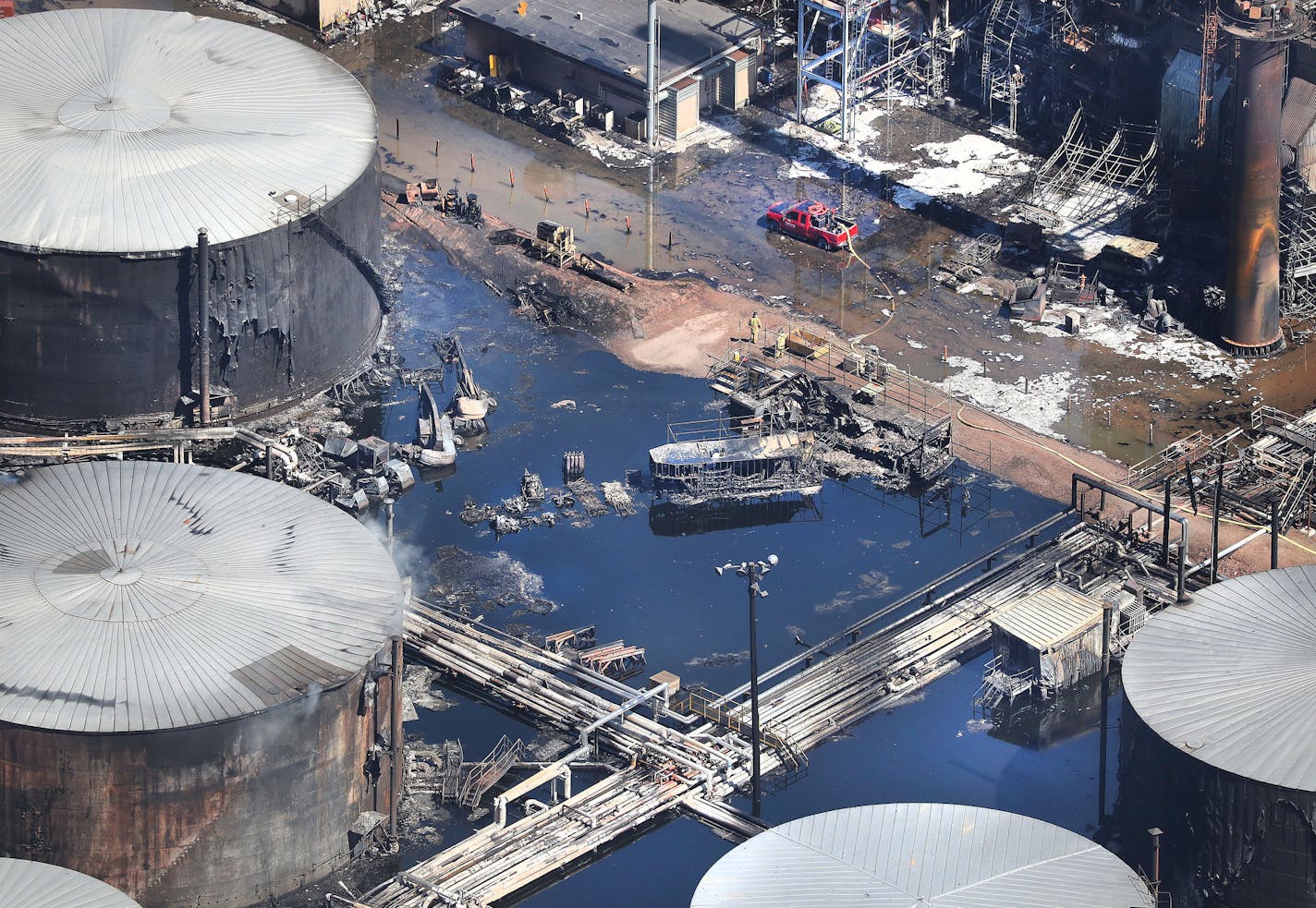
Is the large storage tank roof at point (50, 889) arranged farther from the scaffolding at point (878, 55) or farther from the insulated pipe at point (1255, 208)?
the scaffolding at point (878, 55)

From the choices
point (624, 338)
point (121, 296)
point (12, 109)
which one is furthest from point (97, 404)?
point (624, 338)

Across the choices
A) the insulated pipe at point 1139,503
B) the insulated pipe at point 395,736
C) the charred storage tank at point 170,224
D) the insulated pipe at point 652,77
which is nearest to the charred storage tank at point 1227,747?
the insulated pipe at point 1139,503

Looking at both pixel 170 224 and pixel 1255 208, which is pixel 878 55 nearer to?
pixel 1255 208

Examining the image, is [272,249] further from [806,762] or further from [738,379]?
[806,762]

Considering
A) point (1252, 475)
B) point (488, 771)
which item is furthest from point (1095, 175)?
point (488, 771)

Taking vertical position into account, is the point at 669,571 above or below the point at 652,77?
below

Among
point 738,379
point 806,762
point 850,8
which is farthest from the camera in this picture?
point 850,8

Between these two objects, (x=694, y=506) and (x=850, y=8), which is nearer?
(x=694, y=506)
